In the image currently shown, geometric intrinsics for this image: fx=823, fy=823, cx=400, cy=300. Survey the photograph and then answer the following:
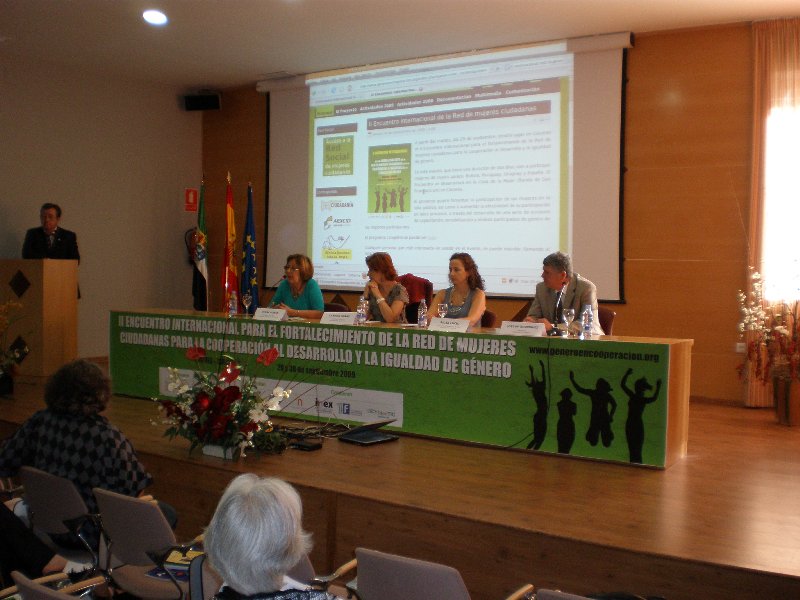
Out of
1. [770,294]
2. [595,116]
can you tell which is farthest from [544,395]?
[595,116]

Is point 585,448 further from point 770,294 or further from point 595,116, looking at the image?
point 595,116

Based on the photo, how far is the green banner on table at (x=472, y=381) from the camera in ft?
13.5

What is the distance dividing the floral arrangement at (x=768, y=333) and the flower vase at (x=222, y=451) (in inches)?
155

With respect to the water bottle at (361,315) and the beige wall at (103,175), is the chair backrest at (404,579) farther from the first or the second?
the beige wall at (103,175)

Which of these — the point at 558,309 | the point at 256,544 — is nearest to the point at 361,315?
the point at 558,309

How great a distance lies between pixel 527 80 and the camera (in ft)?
24.3

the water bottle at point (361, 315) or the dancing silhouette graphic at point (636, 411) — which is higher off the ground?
the water bottle at point (361, 315)

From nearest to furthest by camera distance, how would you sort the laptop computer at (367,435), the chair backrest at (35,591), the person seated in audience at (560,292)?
the chair backrest at (35,591), the laptop computer at (367,435), the person seated in audience at (560,292)

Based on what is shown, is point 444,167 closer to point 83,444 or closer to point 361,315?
point 361,315

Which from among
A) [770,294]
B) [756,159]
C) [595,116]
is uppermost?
[595,116]

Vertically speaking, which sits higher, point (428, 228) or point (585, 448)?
point (428, 228)

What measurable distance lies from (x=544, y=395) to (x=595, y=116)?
3.57 metres

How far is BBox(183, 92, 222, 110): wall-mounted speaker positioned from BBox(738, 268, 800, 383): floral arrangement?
615 cm

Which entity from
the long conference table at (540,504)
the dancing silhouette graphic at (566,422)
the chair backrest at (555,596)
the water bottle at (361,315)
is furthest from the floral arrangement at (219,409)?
the chair backrest at (555,596)
